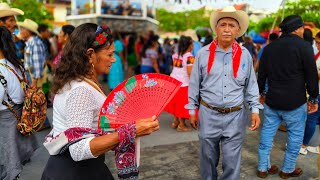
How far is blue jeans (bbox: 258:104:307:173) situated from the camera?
3.39 meters

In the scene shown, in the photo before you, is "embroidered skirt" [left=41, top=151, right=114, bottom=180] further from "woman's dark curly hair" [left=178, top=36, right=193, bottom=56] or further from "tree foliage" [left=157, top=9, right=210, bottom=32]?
"tree foliage" [left=157, top=9, right=210, bottom=32]

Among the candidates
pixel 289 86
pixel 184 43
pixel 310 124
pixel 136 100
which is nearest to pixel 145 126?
pixel 136 100

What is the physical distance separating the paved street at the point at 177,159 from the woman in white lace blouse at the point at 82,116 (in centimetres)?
207

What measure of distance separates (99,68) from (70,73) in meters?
0.17

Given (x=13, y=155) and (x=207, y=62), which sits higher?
(x=207, y=62)

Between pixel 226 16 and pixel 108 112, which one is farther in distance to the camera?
pixel 226 16

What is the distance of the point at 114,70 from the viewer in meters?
6.90

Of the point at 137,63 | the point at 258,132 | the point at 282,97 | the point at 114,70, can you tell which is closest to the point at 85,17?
the point at 137,63

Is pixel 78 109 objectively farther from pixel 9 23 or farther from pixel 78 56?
pixel 9 23

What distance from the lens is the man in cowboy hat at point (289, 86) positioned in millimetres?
3223

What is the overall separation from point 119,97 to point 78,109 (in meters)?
0.22

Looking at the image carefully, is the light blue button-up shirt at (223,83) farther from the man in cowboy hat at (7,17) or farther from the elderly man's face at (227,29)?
the man in cowboy hat at (7,17)

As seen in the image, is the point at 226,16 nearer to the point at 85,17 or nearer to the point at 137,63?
the point at 137,63

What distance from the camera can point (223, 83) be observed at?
2764 millimetres
